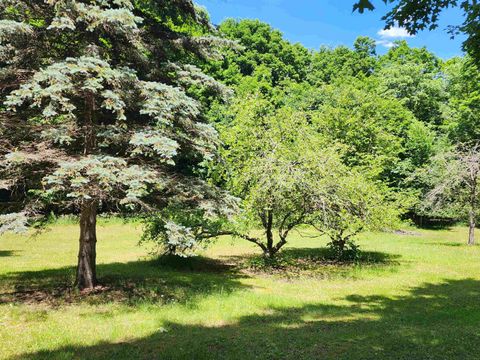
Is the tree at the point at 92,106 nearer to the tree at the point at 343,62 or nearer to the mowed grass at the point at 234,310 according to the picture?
the mowed grass at the point at 234,310

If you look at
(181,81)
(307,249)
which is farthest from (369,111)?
(181,81)

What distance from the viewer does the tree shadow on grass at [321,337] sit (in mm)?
7289

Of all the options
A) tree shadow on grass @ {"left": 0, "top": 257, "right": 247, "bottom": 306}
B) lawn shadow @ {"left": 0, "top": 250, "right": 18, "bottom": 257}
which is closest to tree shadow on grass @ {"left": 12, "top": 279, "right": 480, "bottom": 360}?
tree shadow on grass @ {"left": 0, "top": 257, "right": 247, "bottom": 306}

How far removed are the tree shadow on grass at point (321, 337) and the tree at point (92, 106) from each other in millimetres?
3321

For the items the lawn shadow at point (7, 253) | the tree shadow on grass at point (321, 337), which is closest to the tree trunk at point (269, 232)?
the tree shadow on grass at point (321, 337)

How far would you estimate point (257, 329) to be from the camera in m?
9.17

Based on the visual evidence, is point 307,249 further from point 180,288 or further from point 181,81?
point 181,81

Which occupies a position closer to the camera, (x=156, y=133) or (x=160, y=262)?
(x=156, y=133)

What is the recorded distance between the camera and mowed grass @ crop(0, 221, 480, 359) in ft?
25.1

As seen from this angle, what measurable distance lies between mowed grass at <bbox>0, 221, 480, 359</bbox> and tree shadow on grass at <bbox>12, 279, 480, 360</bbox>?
0.07ft

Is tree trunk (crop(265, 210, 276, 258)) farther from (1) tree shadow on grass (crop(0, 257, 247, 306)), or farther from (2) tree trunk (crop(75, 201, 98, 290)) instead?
(2) tree trunk (crop(75, 201, 98, 290))

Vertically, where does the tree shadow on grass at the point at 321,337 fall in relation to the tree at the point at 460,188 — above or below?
below

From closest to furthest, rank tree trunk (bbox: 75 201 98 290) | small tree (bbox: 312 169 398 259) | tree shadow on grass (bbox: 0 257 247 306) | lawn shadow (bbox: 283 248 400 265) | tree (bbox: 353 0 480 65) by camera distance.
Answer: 1. tree (bbox: 353 0 480 65)
2. tree shadow on grass (bbox: 0 257 247 306)
3. tree trunk (bbox: 75 201 98 290)
4. small tree (bbox: 312 169 398 259)
5. lawn shadow (bbox: 283 248 400 265)

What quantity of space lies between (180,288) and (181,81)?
6447 mm
